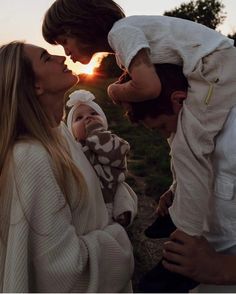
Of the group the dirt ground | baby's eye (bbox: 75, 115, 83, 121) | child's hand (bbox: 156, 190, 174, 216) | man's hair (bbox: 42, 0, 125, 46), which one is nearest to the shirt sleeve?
man's hair (bbox: 42, 0, 125, 46)

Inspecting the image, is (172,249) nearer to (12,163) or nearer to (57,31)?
(12,163)

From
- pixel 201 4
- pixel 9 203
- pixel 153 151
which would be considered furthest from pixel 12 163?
pixel 201 4

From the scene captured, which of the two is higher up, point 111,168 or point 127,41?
point 127,41

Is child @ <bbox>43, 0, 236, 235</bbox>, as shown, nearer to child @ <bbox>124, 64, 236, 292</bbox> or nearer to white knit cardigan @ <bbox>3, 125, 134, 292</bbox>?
child @ <bbox>124, 64, 236, 292</bbox>

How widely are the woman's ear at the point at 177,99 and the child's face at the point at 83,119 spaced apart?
993 millimetres

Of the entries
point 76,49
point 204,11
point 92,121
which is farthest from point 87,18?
point 204,11

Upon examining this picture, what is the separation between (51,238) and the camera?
2.48 metres

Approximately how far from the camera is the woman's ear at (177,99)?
240 cm

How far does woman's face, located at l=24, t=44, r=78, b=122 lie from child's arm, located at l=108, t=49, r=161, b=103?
1.52 ft

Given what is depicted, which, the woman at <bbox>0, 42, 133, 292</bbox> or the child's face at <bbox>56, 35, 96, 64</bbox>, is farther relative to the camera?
the child's face at <bbox>56, 35, 96, 64</bbox>

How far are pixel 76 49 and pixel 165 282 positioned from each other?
1.30 m

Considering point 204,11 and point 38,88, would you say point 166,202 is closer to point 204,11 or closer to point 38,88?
point 38,88

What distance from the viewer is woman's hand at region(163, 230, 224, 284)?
7.31 ft

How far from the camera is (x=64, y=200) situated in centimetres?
254
